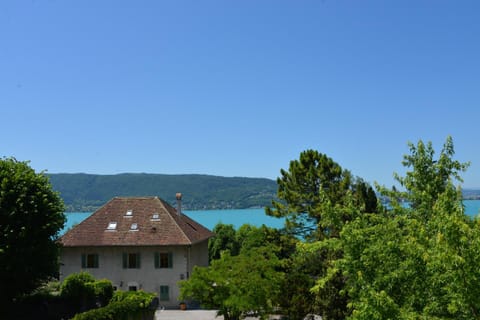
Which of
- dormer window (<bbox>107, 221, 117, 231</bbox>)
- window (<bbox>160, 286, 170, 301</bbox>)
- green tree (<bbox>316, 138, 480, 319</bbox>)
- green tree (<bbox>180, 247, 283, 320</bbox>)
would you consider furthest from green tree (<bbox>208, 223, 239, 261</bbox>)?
green tree (<bbox>316, 138, 480, 319</bbox>)

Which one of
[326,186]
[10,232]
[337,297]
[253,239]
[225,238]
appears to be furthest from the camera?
[225,238]

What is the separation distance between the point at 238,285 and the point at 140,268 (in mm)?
16870

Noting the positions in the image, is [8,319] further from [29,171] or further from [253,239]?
[253,239]

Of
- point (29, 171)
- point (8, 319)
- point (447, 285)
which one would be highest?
point (29, 171)

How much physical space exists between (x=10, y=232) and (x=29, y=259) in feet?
6.08

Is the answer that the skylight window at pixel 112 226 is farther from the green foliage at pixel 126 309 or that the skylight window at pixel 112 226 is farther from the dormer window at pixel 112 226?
the green foliage at pixel 126 309

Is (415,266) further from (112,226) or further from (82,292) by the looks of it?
(112,226)

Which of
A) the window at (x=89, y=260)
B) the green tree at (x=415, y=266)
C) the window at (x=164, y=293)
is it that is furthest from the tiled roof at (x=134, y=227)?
the green tree at (x=415, y=266)

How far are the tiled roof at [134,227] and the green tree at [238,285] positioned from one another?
1211 centimetres

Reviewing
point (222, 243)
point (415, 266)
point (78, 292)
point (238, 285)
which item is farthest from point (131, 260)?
point (415, 266)

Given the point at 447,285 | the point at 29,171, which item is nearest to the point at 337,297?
the point at 447,285

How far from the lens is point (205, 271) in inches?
1113

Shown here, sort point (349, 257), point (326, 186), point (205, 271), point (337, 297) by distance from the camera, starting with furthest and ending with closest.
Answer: point (326, 186) < point (205, 271) < point (337, 297) < point (349, 257)

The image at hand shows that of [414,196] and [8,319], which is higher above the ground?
[414,196]
